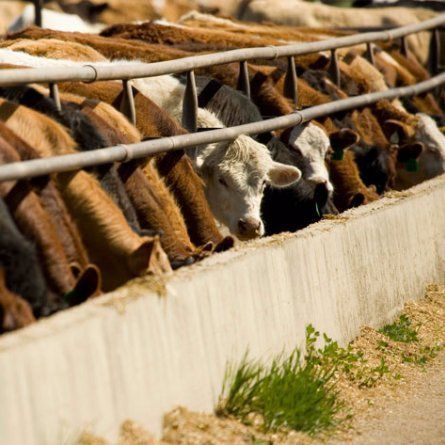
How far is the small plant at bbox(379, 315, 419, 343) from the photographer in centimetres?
741

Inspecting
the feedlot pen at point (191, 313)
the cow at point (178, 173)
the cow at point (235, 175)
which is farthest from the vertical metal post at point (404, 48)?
the cow at point (178, 173)

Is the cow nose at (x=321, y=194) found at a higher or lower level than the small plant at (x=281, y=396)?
higher

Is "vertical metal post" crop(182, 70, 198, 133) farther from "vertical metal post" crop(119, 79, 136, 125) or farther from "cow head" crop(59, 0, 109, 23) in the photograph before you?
"cow head" crop(59, 0, 109, 23)

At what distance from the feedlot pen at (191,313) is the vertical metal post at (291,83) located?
1.70m

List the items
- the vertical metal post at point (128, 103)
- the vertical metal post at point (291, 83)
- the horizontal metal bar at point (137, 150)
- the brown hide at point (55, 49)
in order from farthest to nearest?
the vertical metal post at point (291, 83), the brown hide at point (55, 49), the vertical metal post at point (128, 103), the horizontal metal bar at point (137, 150)

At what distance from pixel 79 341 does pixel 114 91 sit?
154 inches

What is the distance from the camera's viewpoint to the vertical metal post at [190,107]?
822 centimetres

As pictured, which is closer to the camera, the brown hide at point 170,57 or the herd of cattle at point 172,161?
the herd of cattle at point 172,161

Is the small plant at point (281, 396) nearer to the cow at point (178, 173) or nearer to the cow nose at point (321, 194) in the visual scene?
the cow at point (178, 173)

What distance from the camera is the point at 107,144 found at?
21.5 ft

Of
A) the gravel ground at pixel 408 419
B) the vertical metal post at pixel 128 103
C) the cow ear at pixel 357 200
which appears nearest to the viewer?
the gravel ground at pixel 408 419

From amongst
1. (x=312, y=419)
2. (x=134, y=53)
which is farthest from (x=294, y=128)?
(x=312, y=419)

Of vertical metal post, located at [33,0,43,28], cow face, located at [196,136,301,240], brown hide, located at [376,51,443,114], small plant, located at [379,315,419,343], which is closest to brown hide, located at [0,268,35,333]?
small plant, located at [379,315,419,343]

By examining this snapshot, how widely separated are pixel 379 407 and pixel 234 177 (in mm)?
2886
